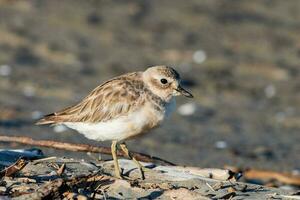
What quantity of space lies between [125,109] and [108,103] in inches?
8.1

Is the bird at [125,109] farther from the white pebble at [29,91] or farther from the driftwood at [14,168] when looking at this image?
the white pebble at [29,91]

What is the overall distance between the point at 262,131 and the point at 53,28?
496 centimetres

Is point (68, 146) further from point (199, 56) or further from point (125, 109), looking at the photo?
point (199, 56)

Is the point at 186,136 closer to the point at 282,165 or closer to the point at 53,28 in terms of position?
the point at 282,165

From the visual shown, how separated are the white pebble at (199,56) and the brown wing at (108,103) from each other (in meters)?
6.83

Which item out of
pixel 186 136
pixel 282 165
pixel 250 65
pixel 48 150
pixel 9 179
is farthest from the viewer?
pixel 250 65

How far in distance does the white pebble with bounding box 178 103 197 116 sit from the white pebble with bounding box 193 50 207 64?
2.02 meters

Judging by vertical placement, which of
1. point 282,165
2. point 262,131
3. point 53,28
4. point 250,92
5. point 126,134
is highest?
point 53,28

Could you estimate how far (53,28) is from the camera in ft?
46.5

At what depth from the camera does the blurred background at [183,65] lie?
9.76 meters

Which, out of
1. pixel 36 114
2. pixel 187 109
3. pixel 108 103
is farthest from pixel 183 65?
pixel 108 103

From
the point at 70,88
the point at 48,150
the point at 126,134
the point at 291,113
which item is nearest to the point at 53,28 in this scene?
the point at 70,88

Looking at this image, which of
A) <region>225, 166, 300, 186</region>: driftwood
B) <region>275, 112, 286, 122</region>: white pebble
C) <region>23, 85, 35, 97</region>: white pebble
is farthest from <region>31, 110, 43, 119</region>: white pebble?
<region>275, 112, 286, 122</region>: white pebble

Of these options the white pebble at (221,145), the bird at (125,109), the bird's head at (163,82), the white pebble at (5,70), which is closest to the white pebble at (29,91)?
the white pebble at (5,70)
